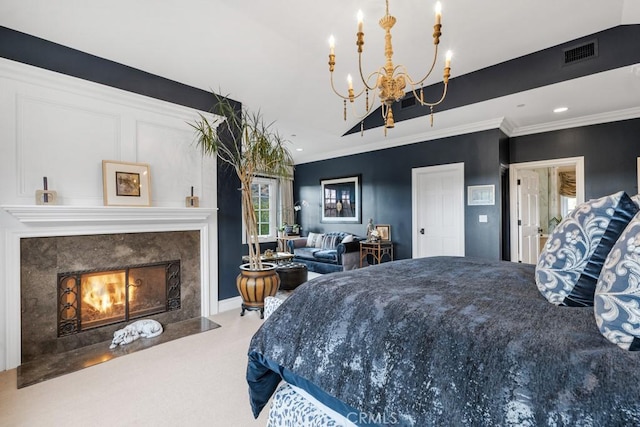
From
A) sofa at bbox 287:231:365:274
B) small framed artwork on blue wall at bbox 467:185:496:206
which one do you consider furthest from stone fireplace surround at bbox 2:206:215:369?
small framed artwork on blue wall at bbox 467:185:496:206

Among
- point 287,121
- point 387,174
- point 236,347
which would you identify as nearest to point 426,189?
point 387,174

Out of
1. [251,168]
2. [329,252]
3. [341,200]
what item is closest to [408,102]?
[251,168]

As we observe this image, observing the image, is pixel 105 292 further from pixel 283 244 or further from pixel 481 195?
pixel 481 195

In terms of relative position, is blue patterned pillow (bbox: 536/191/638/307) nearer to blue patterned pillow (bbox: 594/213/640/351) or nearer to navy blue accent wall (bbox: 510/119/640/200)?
blue patterned pillow (bbox: 594/213/640/351)

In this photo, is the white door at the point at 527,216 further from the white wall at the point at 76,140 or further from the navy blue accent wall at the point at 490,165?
the white wall at the point at 76,140

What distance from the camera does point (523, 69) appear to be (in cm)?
340

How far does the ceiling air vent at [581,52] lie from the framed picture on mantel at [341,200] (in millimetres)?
3724

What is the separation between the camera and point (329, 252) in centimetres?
554

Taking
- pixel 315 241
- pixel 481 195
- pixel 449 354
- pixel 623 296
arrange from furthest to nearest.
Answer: pixel 315 241
pixel 481 195
pixel 449 354
pixel 623 296

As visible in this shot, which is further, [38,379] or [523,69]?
[523,69]

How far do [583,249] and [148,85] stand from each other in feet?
12.2

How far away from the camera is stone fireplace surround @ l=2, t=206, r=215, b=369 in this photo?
230cm

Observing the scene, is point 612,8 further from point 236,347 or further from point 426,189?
point 236,347

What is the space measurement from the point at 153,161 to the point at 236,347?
2.06 metres
